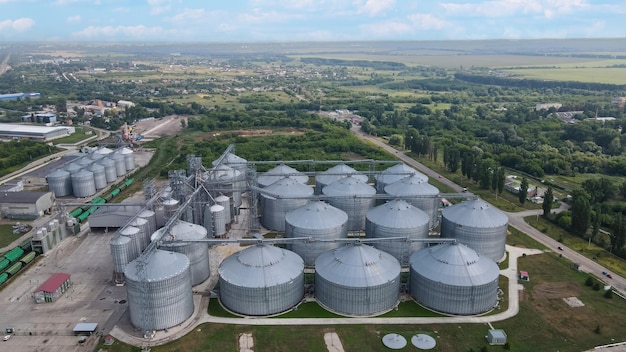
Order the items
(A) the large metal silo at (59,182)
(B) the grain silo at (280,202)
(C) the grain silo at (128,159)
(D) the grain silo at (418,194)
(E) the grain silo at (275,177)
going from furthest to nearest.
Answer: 1. (C) the grain silo at (128,159)
2. (A) the large metal silo at (59,182)
3. (E) the grain silo at (275,177)
4. (B) the grain silo at (280,202)
5. (D) the grain silo at (418,194)

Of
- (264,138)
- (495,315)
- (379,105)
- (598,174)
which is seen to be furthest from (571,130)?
(495,315)

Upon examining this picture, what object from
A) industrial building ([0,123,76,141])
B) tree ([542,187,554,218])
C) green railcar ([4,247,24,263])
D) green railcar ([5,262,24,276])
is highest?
industrial building ([0,123,76,141])

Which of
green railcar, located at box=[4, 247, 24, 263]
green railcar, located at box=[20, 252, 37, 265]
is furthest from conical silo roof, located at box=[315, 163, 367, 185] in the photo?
green railcar, located at box=[4, 247, 24, 263]

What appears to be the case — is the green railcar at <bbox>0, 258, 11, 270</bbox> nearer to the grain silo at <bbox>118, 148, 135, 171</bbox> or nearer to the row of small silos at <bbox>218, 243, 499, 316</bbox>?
the row of small silos at <bbox>218, 243, 499, 316</bbox>

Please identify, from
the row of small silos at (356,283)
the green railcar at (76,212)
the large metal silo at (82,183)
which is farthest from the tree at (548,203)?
the large metal silo at (82,183)

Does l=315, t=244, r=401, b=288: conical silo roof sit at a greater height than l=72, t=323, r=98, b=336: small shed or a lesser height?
greater

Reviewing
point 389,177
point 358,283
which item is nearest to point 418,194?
point 389,177

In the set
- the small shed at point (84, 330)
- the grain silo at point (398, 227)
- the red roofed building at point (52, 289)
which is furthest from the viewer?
the grain silo at point (398, 227)

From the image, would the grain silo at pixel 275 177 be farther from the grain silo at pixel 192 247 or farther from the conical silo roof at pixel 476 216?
the conical silo roof at pixel 476 216
